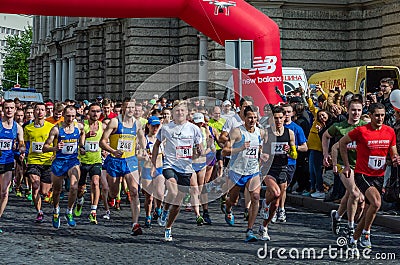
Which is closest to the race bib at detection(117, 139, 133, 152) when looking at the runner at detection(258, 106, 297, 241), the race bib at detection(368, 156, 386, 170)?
the runner at detection(258, 106, 297, 241)

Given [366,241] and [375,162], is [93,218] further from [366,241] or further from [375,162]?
[375,162]

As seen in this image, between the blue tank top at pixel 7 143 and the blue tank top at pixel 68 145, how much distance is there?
63 centimetres

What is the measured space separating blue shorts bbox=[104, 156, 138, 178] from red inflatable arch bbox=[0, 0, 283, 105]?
7.09m

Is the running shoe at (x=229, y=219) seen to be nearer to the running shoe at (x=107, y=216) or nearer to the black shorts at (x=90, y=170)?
the running shoe at (x=107, y=216)

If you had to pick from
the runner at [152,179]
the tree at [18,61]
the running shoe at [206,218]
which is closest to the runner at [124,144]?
the runner at [152,179]

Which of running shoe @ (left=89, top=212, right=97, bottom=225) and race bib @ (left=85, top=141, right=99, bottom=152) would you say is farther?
race bib @ (left=85, top=141, right=99, bottom=152)

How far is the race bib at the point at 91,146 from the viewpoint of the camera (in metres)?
13.5

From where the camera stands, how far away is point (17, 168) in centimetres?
1761

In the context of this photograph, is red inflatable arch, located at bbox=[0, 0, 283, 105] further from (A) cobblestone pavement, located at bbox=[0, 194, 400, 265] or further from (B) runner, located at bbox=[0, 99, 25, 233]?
(B) runner, located at bbox=[0, 99, 25, 233]

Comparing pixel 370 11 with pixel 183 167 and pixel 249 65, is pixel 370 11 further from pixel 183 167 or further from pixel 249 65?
pixel 183 167

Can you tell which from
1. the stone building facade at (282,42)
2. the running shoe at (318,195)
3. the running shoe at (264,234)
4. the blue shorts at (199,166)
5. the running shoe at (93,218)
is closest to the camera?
the running shoe at (264,234)

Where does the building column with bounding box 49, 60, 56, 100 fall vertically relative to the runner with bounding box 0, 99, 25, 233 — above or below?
above

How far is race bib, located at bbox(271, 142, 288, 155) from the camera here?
11.9m

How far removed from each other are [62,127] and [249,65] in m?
5.94
